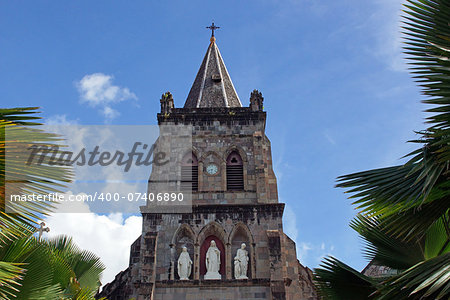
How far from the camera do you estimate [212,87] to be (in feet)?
86.9

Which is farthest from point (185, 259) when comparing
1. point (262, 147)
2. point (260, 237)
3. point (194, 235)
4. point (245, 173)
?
point (262, 147)

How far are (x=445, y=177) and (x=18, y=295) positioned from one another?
644cm

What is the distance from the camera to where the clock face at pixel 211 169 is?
2223 cm

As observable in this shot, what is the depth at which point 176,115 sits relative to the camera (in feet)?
77.4

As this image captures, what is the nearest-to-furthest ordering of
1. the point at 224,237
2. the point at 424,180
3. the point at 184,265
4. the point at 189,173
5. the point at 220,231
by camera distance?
the point at 424,180, the point at 184,265, the point at 224,237, the point at 220,231, the point at 189,173

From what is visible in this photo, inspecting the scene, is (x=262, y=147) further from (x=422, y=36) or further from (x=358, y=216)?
(x=422, y=36)

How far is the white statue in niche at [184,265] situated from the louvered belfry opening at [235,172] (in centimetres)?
369

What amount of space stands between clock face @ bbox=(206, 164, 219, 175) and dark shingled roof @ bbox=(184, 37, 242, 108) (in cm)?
403

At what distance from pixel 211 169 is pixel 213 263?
4601 millimetres

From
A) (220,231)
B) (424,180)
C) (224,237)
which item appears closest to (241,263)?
(224,237)

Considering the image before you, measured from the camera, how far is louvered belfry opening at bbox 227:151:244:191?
2188cm

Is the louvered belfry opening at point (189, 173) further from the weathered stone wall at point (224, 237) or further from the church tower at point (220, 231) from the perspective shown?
the weathered stone wall at point (224, 237)

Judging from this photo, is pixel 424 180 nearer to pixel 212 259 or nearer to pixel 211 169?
pixel 212 259

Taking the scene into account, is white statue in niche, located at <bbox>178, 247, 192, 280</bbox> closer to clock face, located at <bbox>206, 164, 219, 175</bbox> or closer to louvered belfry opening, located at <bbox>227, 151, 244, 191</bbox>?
louvered belfry opening, located at <bbox>227, 151, 244, 191</bbox>
